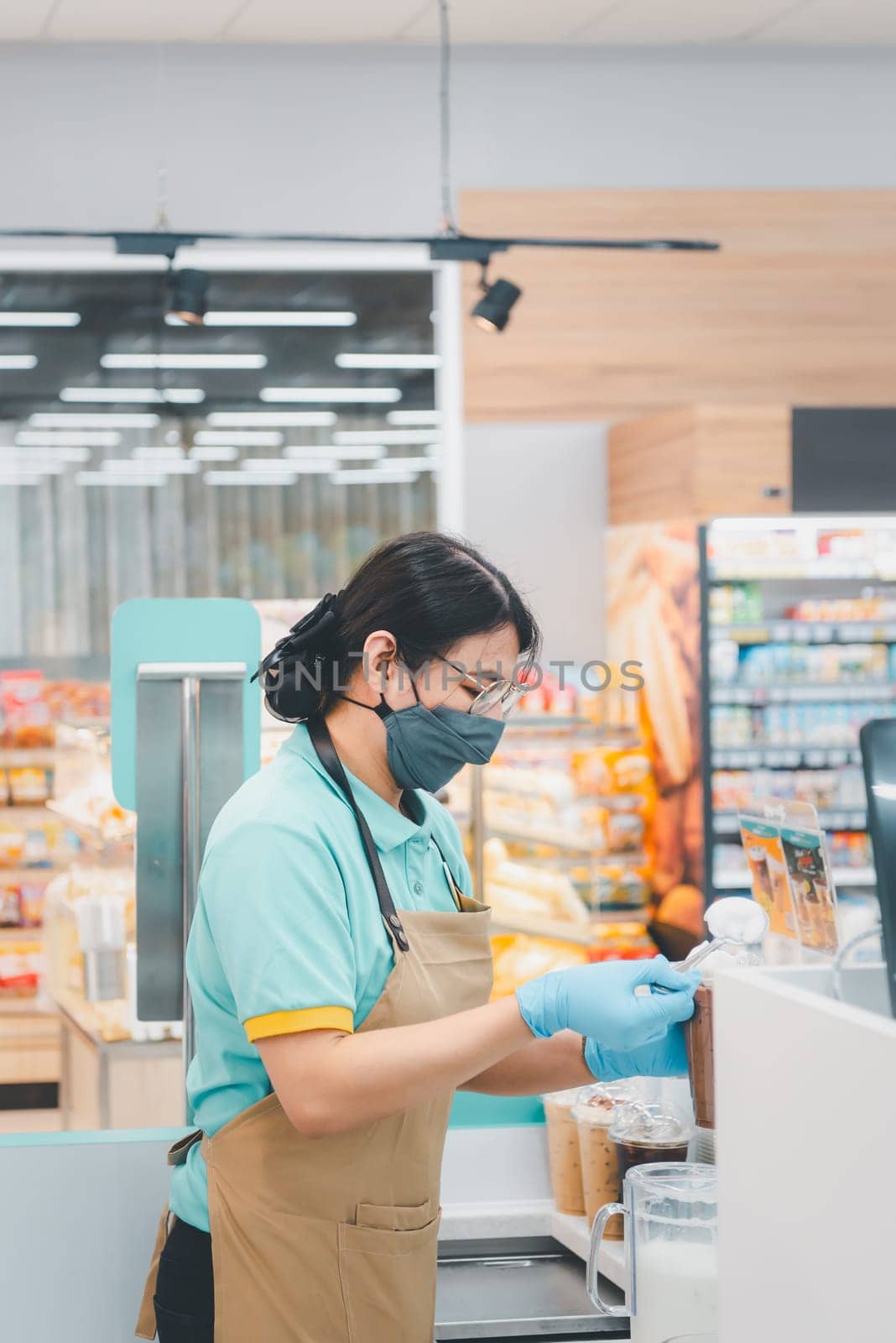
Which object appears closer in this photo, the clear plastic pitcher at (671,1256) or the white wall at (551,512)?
the clear plastic pitcher at (671,1256)

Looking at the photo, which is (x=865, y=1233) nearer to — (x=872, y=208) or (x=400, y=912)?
(x=400, y=912)

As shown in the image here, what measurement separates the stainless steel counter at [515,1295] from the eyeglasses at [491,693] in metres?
0.85

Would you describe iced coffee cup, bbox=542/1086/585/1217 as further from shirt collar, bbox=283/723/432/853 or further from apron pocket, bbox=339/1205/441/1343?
shirt collar, bbox=283/723/432/853

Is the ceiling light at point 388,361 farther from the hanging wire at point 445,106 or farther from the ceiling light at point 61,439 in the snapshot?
the ceiling light at point 61,439

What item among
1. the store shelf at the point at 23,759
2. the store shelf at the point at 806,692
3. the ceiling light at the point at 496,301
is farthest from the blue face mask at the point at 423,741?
the store shelf at the point at 806,692

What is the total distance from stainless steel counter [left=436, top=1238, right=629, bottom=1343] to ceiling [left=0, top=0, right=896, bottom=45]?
16.7ft

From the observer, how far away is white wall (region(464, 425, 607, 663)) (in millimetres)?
6574

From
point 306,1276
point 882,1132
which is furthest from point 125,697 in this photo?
point 882,1132

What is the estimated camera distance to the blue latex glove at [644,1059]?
1.69 metres

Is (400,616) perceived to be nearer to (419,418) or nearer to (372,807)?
(372,807)

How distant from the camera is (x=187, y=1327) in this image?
170cm

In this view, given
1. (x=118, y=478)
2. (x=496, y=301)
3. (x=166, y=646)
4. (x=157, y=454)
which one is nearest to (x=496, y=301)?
(x=496, y=301)

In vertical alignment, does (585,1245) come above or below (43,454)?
below

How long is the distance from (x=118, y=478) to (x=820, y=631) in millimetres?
3092
